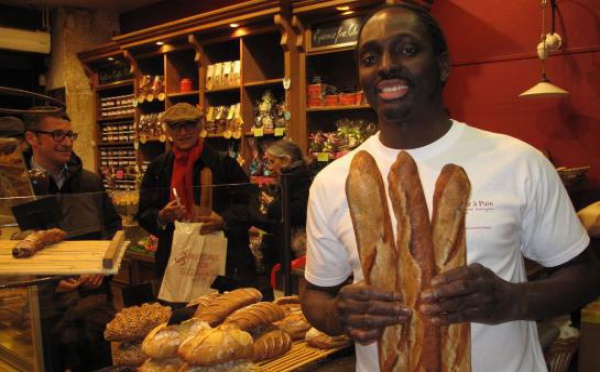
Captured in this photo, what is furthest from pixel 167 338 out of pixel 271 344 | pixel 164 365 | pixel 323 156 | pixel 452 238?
pixel 323 156

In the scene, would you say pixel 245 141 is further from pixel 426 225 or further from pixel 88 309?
pixel 426 225

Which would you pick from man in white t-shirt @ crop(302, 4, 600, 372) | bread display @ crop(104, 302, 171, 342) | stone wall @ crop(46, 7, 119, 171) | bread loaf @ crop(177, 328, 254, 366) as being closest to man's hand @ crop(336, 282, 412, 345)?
man in white t-shirt @ crop(302, 4, 600, 372)

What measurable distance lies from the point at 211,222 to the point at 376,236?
93 centimetres

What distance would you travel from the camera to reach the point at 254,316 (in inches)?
60.9

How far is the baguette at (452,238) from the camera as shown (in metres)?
1.00

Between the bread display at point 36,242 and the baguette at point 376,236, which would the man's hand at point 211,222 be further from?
the baguette at point 376,236

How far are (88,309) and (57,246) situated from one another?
28 cm

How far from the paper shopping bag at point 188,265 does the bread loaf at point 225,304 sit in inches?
7.6

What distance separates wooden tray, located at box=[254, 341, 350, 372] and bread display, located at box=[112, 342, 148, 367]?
0.34 metres

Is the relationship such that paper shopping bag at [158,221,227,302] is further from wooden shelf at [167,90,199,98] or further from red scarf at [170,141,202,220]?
wooden shelf at [167,90,199,98]

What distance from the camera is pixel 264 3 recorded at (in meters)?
3.73

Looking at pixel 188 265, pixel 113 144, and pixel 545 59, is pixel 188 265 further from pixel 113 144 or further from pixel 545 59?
pixel 113 144

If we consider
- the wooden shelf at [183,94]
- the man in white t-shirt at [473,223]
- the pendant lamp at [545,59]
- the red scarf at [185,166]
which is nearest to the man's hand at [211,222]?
the red scarf at [185,166]

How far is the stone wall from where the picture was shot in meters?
6.05
